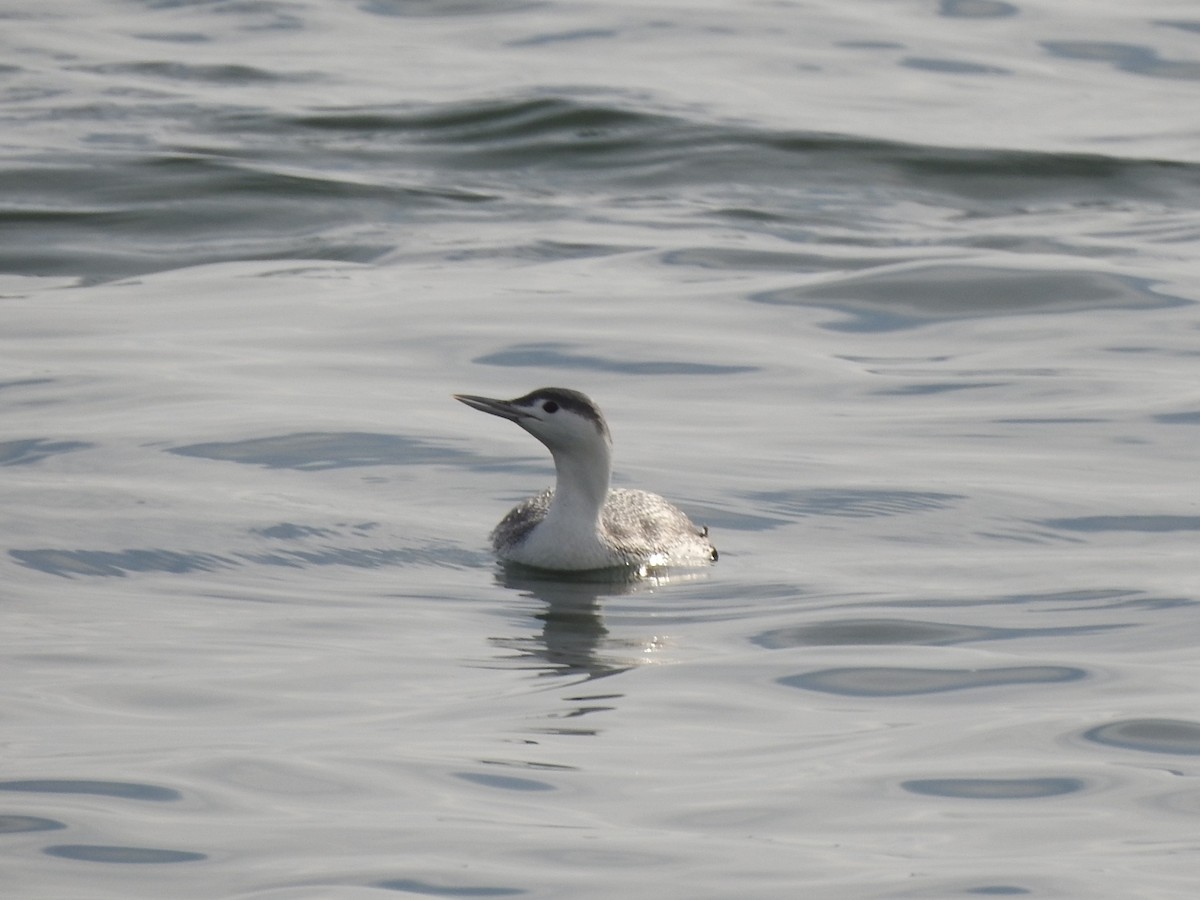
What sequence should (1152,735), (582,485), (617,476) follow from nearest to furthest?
(1152,735) → (582,485) → (617,476)

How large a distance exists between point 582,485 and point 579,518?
0.23m

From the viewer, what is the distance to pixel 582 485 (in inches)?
489

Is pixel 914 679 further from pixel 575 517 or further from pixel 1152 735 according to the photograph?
pixel 575 517

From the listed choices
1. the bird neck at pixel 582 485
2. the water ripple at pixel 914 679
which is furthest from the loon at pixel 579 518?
the water ripple at pixel 914 679

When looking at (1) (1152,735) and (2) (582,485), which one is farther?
(2) (582,485)

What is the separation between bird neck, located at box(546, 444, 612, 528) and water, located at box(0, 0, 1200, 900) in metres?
0.44

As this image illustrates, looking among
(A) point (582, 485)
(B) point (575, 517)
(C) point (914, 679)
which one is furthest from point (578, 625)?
(C) point (914, 679)

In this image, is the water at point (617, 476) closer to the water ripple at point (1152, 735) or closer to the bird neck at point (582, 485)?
the water ripple at point (1152, 735)

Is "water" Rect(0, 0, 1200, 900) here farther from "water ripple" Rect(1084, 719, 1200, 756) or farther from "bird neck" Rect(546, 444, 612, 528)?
"bird neck" Rect(546, 444, 612, 528)

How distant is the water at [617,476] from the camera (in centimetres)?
769

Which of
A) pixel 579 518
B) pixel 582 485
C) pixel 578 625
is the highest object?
pixel 582 485

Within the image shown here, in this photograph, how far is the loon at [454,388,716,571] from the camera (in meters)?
12.1

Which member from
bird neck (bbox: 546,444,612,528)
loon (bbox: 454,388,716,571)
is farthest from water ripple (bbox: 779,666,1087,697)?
bird neck (bbox: 546,444,612,528)

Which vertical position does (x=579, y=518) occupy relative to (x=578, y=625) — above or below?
above
